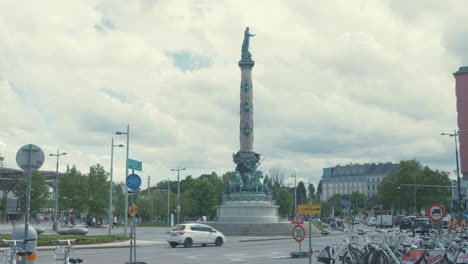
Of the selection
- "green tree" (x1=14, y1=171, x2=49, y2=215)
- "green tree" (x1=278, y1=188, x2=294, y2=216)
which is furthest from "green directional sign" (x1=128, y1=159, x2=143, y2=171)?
"green tree" (x1=278, y1=188, x2=294, y2=216)

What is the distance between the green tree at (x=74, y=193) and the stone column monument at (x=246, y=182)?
2630cm

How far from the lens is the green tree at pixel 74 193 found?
3044 inches

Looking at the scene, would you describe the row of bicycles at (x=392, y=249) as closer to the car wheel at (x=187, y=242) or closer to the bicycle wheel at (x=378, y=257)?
the bicycle wheel at (x=378, y=257)

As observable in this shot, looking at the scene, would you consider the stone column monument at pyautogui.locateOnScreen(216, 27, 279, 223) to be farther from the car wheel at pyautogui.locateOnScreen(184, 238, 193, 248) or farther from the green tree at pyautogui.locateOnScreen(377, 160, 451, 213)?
the green tree at pyautogui.locateOnScreen(377, 160, 451, 213)

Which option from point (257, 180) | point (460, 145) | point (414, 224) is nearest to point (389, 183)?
point (460, 145)

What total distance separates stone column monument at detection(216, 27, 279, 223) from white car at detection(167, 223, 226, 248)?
20371mm

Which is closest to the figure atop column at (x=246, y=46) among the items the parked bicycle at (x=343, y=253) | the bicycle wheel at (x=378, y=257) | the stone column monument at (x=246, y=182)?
the stone column monument at (x=246, y=182)

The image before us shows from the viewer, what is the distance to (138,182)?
60.0 ft

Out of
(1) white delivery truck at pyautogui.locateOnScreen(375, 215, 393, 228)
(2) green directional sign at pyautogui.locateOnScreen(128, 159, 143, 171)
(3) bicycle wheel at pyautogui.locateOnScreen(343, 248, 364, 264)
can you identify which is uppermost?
(2) green directional sign at pyautogui.locateOnScreen(128, 159, 143, 171)

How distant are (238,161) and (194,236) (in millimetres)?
24900

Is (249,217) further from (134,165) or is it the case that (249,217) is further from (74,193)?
(134,165)

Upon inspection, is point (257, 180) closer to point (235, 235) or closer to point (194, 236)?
point (235, 235)

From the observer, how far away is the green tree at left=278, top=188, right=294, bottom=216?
420 feet

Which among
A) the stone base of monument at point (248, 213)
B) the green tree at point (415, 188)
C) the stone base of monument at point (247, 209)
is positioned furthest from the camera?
the green tree at point (415, 188)
